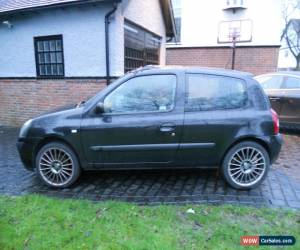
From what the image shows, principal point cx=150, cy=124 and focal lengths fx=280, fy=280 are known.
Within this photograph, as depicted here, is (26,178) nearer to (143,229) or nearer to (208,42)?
(143,229)

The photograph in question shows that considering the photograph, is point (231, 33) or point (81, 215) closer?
point (81, 215)

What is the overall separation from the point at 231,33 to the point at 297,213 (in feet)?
39.1

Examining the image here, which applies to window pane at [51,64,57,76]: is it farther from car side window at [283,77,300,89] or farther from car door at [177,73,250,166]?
car side window at [283,77,300,89]

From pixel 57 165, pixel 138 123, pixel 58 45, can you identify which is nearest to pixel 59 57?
pixel 58 45

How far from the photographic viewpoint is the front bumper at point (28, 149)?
4211mm

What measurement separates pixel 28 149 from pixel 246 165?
328 cm

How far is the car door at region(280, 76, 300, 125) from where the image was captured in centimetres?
739

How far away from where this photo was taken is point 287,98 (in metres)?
7.48

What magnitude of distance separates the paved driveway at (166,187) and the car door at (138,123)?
19.2 inches

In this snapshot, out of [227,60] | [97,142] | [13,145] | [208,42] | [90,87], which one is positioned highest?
[208,42]

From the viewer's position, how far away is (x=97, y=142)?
13.4 feet

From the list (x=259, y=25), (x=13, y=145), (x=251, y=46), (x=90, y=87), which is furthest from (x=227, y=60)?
(x=13, y=145)

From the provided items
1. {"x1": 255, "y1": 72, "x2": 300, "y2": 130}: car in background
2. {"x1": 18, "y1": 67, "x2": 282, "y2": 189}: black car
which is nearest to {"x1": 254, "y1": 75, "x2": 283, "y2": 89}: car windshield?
{"x1": 255, "y1": 72, "x2": 300, "y2": 130}: car in background

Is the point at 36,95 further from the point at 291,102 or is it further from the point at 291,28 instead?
the point at 291,28
